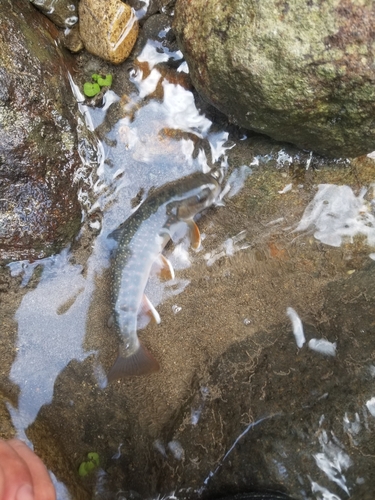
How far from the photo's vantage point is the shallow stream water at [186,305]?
3.55m

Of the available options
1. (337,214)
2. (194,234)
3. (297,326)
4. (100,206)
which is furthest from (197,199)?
(297,326)

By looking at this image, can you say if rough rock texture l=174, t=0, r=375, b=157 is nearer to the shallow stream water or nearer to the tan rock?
the shallow stream water

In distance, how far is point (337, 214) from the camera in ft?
12.9

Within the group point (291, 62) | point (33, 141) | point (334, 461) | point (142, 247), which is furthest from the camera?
point (142, 247)

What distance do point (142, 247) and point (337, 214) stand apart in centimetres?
184

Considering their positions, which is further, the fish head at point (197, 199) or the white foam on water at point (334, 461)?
the fish head at point (197, 199)

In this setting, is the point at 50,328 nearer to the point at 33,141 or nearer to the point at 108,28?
the point at 33,141

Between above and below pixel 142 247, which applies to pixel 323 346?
below

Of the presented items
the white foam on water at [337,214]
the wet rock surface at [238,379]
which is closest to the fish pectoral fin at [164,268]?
the wet rock surface at [238,379]

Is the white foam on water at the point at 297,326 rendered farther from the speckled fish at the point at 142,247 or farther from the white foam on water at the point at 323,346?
the speckled fish at the point at 142,247

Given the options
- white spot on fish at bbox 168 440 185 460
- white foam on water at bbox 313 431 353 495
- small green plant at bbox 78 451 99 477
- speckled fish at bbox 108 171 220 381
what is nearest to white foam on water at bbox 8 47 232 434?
speckled fish at bbox 108 171 220 381

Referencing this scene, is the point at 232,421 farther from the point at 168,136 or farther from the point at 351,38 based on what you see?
the point at 351,38

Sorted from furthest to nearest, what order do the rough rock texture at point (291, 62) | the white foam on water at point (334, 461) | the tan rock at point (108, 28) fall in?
the tan rock at point (108, 28) → the white foam on water at point (334, 461) → the rough rock texture at point (291, 62)

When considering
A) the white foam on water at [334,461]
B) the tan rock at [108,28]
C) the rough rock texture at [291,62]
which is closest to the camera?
the rough rock texture at [291,62]
